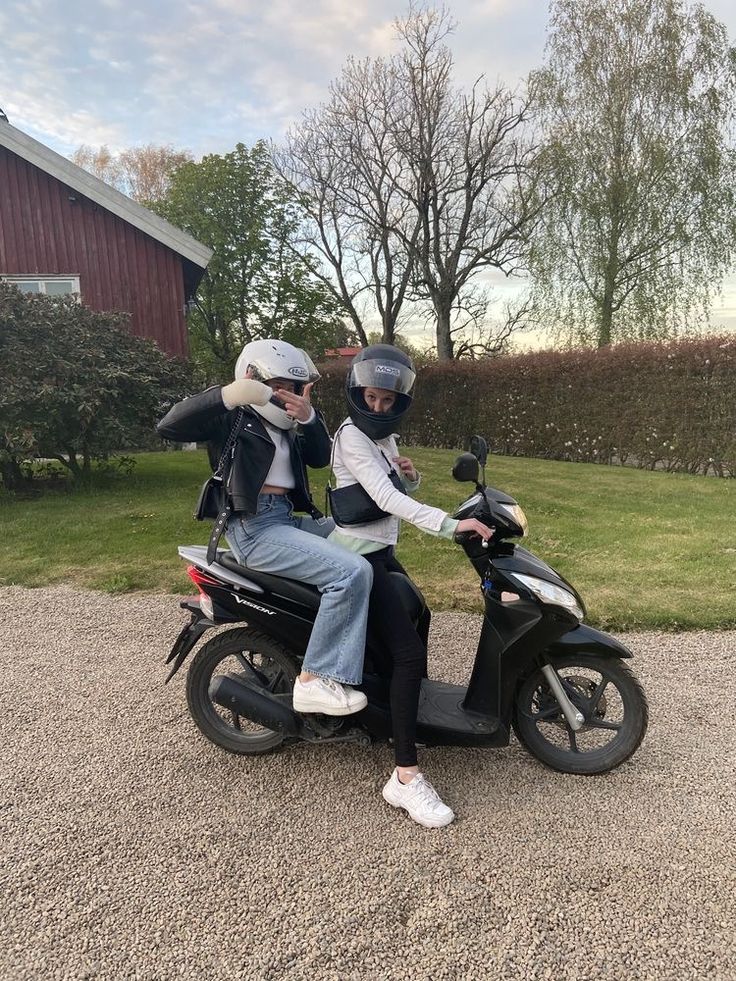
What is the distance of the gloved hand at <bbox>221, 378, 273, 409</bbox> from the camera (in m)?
2.39

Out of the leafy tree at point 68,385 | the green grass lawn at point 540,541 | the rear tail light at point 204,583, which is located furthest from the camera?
the leafy tree at point 68,385

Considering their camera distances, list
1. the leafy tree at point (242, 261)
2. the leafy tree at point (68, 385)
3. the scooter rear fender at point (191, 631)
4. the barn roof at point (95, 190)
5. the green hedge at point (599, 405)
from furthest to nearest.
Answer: the leafy tree at point (242, 261) < the barn roof at point (95, 190) < the green hedge at point (599, 405) < the leafy tree at point (68, 385) < the scooter rear fender at point (191, 631)

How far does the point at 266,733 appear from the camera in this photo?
2867 mm

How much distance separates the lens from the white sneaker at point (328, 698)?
249 centimetres

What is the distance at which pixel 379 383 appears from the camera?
254 centimetres

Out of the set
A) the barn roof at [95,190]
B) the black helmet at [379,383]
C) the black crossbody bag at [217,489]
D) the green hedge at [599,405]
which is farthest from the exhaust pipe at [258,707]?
the barn roof at [95,190]

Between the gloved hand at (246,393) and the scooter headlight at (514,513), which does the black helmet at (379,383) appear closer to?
the gloved hand at (246,393)

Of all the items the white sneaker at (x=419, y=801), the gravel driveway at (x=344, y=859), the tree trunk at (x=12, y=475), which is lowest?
the gravel driveway at (x=344, y=859)

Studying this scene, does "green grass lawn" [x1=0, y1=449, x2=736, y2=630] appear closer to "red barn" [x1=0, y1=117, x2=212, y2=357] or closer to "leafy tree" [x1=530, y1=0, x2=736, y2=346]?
"red barn" [x1=0, y1=117, x2=212, y2=357]

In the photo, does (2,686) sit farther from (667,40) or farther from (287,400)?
(667,40)

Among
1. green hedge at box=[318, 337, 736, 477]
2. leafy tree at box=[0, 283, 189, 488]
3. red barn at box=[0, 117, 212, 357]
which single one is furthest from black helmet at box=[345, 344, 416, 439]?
red barn at box=[0, 117, 212, 357]

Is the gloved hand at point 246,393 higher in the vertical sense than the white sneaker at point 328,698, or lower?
higher

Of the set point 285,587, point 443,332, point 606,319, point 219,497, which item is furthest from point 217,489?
point 443,332

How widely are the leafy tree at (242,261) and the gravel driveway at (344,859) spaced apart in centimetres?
2375
